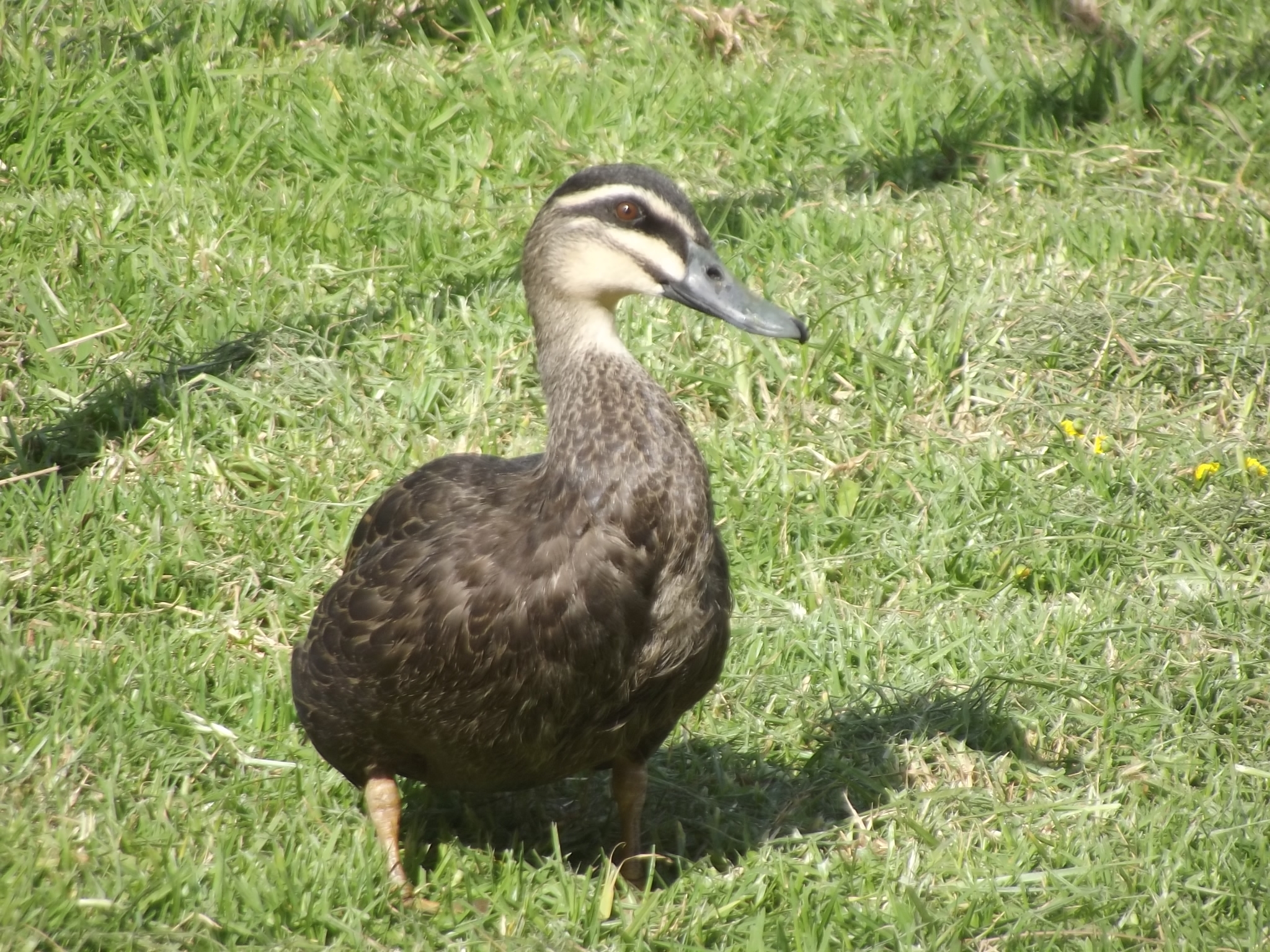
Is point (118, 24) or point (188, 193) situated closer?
point (188, 193)

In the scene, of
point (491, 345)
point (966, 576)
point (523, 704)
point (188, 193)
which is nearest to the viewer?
point (523, 704)

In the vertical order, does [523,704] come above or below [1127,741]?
above

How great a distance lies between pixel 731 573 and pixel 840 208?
2.11 m

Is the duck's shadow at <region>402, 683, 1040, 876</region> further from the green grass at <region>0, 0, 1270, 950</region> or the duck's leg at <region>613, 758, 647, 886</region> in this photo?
the duck's leg at <region>613, 758, 647, 886</region>

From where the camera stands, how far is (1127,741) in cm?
383

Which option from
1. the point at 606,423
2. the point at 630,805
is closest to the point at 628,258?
the point at 606,423

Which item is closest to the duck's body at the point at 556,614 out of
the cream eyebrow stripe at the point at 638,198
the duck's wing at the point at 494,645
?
the duck's wing at the point at 494,645

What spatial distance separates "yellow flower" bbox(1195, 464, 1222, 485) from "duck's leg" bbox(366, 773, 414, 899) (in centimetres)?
277

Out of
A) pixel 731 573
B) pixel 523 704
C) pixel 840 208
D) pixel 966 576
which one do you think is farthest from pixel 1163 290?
pixel 523 704

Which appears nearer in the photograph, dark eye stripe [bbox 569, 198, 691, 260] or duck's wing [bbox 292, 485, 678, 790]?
duck's wing [bbox 292, 485, 678, 790]

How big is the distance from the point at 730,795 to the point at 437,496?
3.70 feet

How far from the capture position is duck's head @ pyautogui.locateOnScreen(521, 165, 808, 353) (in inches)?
126

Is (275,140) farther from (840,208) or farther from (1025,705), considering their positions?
(1025,705)

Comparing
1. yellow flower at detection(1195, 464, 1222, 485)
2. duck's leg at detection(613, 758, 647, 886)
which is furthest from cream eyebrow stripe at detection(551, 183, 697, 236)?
yellow flower at detection(1195, 464, 1222, 485)
